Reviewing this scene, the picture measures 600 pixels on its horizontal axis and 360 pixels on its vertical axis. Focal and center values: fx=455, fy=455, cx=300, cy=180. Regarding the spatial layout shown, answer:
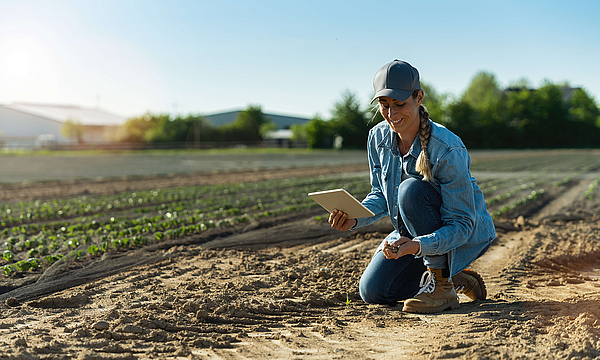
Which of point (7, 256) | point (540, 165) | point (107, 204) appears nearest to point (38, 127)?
point (540, 165)

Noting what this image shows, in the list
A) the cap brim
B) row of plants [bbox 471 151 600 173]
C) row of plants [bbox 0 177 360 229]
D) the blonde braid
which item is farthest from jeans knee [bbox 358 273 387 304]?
row of plants [bbox 471 151 600 173]

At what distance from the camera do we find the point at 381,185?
11.9 ft

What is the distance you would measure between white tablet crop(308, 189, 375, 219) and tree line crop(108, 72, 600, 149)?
48.3m

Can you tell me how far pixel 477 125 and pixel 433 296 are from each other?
57.6 metres

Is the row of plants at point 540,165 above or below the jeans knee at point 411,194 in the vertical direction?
below

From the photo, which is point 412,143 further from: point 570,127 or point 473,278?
point 570,127

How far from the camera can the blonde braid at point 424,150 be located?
3031 millimetres

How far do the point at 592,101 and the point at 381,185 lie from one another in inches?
2757

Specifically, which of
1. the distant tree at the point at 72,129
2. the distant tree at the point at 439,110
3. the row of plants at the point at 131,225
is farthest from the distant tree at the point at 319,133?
the row of plants at the point at 131,225

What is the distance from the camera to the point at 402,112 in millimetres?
3010

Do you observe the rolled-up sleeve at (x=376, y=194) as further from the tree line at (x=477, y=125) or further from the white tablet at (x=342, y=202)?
the tree line at (x=477, y=125)

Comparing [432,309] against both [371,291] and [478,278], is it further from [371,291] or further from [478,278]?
[478,278]

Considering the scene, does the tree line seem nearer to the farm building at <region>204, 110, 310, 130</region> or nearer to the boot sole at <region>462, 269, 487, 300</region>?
the farm building at <region>204, 110, 310, 130</region>

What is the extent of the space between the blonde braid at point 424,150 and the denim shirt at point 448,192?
0.10 feet
